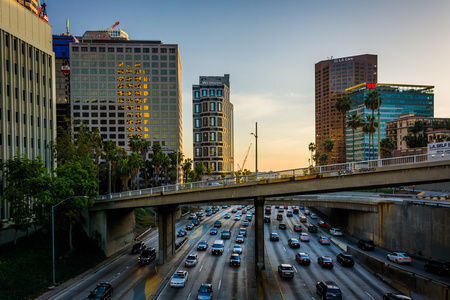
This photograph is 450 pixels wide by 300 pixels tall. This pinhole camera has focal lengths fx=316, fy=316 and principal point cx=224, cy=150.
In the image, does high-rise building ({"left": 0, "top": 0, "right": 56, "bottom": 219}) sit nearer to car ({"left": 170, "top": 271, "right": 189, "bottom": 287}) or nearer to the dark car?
car ({"left": 170, "top": 271, "right": 189, "bottom": 287})

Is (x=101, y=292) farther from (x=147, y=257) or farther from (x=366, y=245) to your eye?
(x=366, y=245)

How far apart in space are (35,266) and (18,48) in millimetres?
35203

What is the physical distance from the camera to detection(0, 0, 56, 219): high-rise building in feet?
156

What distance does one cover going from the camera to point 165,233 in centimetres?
4694

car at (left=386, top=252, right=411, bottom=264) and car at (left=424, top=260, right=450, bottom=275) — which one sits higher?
car at (left=424, top=260, right=450, bottom=275)

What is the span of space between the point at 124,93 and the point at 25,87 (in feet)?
331

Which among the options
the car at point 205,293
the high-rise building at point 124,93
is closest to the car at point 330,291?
the car at point 205,293

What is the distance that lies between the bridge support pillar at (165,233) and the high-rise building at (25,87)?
2157 cm

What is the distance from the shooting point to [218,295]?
31703 millimetres

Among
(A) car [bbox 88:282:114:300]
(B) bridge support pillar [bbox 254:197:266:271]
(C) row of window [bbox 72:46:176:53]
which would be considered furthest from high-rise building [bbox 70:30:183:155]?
(A) car [bbox 88:282:114:300]

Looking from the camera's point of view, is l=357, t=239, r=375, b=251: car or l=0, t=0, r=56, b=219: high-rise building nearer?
l=0, t=0, r=56, b=219: high-rise building

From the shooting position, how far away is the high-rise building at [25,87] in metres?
47.6

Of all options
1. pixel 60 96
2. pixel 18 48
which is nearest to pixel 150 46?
pixel 60 96

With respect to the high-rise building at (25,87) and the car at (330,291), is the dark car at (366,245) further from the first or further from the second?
the high-rise building at (25,87)
